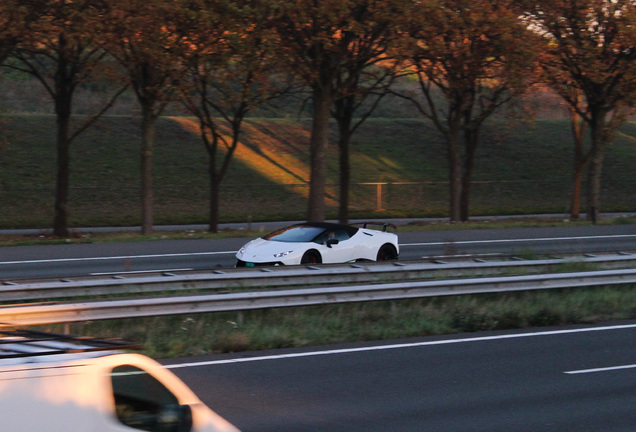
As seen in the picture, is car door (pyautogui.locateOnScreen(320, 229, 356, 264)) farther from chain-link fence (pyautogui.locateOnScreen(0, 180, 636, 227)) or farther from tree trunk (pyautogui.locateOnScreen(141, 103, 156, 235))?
chain-link fence (pyautogui.locateOnScreen(0, 180, 636, 227))

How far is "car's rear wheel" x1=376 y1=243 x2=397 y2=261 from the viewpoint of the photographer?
18562mm

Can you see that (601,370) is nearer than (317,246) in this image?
Yes

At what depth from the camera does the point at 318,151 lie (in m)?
26.7

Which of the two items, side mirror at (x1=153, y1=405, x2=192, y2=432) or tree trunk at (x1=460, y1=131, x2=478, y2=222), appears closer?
side mirror at (x1=153, y1=405, x2=192, y2=432)

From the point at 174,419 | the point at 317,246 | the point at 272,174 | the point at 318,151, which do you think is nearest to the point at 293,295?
the point at 317,246

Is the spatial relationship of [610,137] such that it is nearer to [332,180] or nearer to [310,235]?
[332,180]

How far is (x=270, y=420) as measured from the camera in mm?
7305

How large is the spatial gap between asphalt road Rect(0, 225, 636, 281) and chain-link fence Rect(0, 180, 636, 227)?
9.77 m

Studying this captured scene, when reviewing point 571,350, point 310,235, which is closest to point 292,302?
point 571,350

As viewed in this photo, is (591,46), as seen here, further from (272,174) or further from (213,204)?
(272,174)

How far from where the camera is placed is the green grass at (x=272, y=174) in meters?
38.2

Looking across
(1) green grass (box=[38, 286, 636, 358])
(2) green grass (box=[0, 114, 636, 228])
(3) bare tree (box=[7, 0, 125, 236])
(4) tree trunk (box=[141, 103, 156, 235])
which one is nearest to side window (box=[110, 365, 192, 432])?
(1) green grass (box=[38, 286, 636, 358])

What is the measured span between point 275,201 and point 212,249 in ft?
61.9

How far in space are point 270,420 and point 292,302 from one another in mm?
4213
